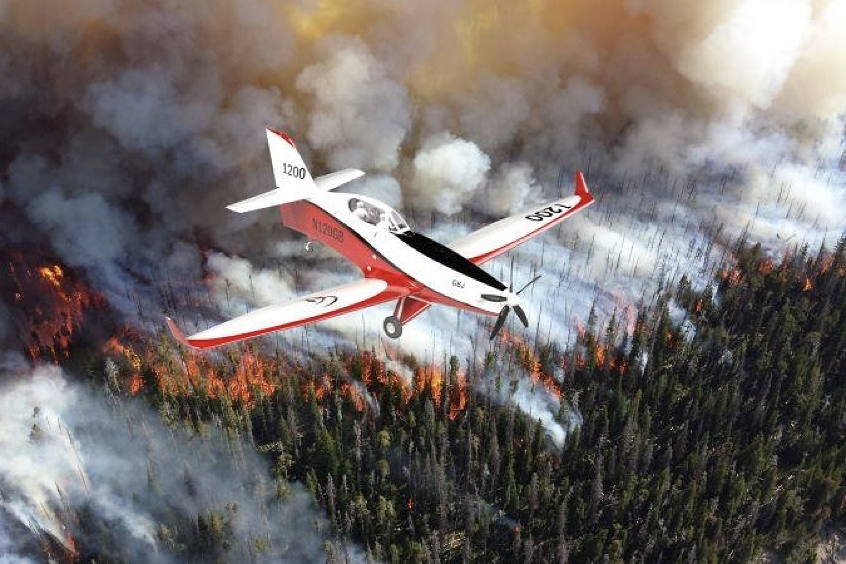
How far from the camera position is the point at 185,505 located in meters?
54.7

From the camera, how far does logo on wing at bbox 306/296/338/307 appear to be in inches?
1565

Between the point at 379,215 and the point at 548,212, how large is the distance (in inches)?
542

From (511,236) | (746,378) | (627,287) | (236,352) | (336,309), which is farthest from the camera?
(627,287)

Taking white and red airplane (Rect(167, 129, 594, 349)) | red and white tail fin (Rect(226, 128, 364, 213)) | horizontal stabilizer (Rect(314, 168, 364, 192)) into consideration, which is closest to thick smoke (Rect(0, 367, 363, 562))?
white and red airplane (Rect(167, 129, 594, 349))

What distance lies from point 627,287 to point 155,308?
48057 mm

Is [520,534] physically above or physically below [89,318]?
below

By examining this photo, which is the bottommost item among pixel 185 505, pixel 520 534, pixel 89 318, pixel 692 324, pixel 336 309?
pixel 520 534

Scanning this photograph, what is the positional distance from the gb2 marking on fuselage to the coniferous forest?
705 inches

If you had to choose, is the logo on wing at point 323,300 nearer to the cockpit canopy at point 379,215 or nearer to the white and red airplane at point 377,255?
the white and red airplane at point 377,255

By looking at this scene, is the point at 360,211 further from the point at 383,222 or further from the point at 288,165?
the point at 288,165

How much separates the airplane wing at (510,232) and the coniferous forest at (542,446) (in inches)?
677

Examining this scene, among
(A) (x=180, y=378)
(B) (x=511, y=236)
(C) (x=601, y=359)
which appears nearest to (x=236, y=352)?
(A) (x=180, y=378)

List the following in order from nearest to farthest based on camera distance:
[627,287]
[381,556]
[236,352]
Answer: [381,556] < [236,352] < [627,287]

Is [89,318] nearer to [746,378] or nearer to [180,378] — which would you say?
[180,378]
